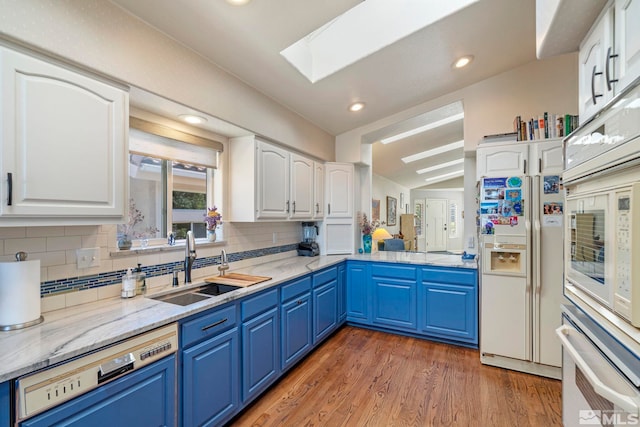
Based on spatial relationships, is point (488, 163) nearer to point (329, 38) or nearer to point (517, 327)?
point (517, 327)

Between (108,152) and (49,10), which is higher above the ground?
(49,10)

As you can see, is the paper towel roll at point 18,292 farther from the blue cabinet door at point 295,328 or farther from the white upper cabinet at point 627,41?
the white upper cabinet at point 627,41

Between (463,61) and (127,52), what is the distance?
8.88 feet

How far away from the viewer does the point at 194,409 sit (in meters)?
1.62

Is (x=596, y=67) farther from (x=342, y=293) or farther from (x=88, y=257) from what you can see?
(x=342, y=293)

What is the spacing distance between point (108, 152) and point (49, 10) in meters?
0.64

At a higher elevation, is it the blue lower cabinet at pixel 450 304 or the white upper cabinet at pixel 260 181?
the white upper cabinet at pixel 260 181

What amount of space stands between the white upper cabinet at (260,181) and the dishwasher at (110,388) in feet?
4.39

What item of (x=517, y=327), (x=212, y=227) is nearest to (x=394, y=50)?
(x=212, y=227)

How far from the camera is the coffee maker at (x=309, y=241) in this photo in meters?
3.66

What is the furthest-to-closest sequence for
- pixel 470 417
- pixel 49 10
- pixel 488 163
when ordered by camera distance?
pixel 488 163
pixel 470 417
pixel 49 10

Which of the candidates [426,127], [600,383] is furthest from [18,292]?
[426,127]

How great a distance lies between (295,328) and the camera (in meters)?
2.55

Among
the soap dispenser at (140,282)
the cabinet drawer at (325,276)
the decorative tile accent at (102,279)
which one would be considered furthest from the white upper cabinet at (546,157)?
the soap dispenser at (140,282)
